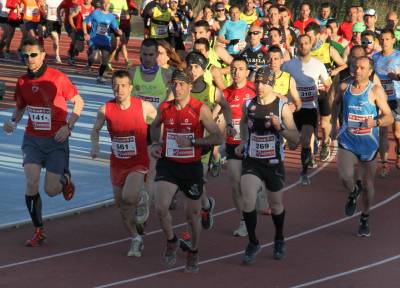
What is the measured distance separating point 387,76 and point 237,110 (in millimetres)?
4374

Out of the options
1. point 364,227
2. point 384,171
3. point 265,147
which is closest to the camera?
point 265,147

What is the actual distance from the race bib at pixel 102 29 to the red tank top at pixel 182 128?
13373 mm

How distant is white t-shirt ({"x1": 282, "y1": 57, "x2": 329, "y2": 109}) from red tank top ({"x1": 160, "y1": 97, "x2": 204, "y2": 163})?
5094mm

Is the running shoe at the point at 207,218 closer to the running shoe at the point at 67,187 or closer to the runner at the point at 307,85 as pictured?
the running shoe at the point at 67,187

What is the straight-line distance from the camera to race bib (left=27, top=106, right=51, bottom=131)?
12.1 meters

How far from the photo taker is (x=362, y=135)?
517 inches

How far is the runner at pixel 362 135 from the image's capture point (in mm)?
13062

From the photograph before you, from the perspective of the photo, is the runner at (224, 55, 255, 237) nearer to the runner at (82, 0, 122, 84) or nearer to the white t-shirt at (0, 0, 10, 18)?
the runner at (82, 0, 122, 84)

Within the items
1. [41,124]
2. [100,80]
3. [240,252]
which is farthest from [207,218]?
[100,80]

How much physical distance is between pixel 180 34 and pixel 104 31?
160 cm

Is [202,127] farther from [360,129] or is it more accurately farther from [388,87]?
[388,87]

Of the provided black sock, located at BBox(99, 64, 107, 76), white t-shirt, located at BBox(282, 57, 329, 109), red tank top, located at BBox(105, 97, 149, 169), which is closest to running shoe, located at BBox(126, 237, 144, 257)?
red tank top, located at BBox(105, 97, 149, 169)

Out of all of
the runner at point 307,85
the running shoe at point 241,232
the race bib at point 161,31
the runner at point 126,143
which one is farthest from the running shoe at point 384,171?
the race bib at point 161,31

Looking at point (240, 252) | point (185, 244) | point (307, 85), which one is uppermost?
point (307, 85)
